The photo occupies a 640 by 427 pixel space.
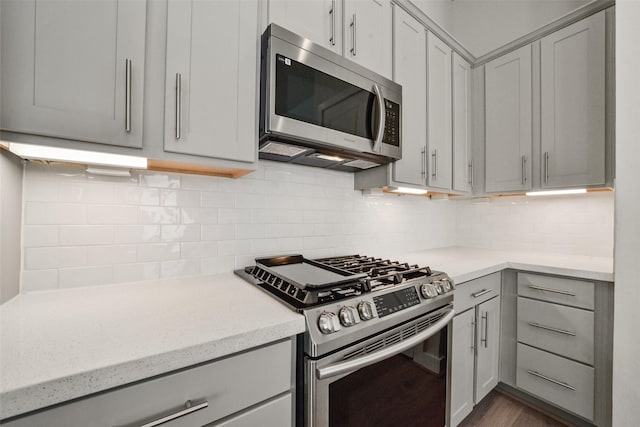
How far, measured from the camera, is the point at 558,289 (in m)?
1.64

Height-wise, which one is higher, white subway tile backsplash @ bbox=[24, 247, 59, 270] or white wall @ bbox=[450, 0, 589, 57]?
white wall @ bbox=[450, 0, 589, 57]

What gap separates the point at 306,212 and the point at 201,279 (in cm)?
70

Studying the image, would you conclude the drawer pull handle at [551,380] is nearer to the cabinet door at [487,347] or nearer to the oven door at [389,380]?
the cabinet door at [487,347]

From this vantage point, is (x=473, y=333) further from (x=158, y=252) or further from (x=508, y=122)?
(x=158, y=252)

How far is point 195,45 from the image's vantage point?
0.98 m

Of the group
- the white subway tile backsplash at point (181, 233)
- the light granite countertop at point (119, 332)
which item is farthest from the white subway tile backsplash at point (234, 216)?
the light granite countertop at point (119, 332)

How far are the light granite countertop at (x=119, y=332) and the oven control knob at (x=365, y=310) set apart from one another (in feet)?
0.78

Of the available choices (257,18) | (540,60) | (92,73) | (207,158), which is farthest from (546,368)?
(92,73)

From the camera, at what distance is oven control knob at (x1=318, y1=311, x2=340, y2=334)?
33.2 inches

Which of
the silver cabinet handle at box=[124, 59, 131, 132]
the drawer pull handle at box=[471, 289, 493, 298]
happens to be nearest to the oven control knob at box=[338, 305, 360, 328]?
the silver cabinet handle at box=[124, 59, 131, 132]

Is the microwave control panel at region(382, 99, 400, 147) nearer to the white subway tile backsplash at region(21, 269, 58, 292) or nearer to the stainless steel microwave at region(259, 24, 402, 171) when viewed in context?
the stainless steel microwave at region(259, 24, 402, 171)

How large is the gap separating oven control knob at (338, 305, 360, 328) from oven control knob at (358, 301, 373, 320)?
25 millimetres

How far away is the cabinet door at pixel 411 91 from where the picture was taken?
1.70 m

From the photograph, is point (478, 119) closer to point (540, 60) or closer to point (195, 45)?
point (540, 60)
